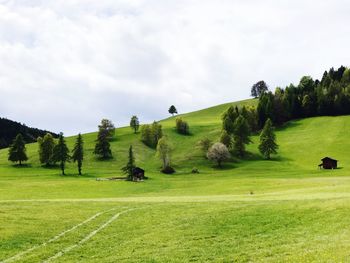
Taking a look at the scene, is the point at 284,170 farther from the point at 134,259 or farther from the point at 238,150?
the point at 134,259

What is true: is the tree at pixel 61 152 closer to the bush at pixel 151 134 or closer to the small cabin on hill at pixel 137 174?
the small cabin on hill at pixel 137 174

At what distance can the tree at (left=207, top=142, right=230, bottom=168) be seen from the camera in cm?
15538

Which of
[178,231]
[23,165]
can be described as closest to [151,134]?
[23,165]

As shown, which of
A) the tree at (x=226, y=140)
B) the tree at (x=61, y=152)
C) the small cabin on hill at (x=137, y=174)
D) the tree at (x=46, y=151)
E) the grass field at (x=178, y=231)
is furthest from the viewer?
the tree at (x=226, y=140)

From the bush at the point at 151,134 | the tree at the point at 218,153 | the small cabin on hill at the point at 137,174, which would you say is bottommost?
the small cabin on hill at the point at 137,174

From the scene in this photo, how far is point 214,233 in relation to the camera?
112 ft

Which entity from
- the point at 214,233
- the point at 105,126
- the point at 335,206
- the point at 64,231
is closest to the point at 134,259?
the point at 214,233

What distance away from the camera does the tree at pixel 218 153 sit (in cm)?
15538

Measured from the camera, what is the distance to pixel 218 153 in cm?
15550

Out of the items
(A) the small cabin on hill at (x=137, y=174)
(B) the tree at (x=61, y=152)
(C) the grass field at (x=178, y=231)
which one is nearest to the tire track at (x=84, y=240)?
(C) the grass field at (x=178, y=231)

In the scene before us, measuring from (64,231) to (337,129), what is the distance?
543 ft

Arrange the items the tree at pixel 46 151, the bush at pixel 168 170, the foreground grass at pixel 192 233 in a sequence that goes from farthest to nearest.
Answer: the tree at pixel 46 151 < the bush at pixel 168 170 < the foreground grass at pixel 192 233

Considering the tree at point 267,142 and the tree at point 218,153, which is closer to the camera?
the tree at point 218,153

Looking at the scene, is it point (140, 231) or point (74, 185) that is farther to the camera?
point (74, 185)
